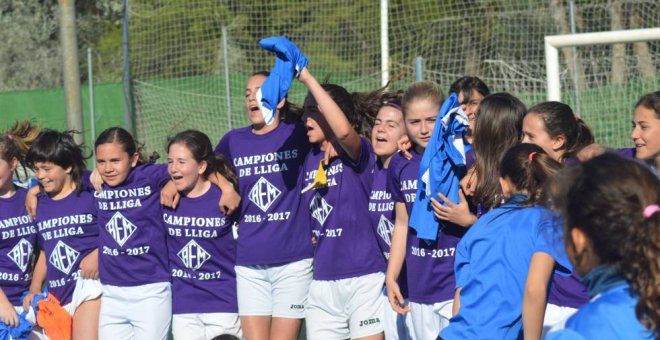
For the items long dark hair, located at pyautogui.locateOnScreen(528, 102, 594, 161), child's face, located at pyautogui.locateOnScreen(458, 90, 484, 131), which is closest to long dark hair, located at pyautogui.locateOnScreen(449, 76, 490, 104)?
child's face, located at pyautogui.locateOnScreen(458, 90, 484, 131)

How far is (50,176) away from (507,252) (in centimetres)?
340

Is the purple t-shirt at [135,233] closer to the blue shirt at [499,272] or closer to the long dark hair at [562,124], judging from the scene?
the long dark hair at [562,124]

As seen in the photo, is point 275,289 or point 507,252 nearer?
point 507,252

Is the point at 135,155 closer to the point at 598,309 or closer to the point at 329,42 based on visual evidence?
the point at 598,309

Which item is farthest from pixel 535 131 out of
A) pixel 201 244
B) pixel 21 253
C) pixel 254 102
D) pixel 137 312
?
pixel 21 253

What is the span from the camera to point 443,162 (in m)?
4.16

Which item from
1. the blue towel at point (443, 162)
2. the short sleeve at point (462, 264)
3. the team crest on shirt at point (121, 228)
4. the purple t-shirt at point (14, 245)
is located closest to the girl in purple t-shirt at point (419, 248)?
the blue towel at point (443, 162)

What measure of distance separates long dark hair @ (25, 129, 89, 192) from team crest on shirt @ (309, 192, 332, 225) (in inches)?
61.2

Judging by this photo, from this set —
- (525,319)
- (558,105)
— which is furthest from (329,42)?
(525,319)

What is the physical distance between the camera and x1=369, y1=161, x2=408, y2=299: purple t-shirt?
4.94m

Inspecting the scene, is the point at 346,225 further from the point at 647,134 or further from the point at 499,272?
the point at 499,272

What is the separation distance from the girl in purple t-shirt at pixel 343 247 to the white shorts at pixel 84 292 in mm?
1381

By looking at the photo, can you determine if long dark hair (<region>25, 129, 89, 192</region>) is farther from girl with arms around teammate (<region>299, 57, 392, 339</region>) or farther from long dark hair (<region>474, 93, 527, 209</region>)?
long dark hair (<region>474, 93, 527, 209</region>)

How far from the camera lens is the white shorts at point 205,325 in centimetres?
533
